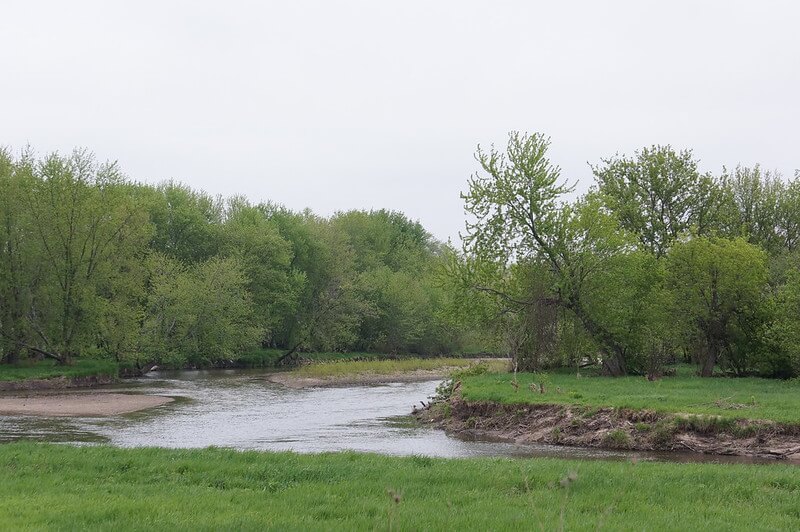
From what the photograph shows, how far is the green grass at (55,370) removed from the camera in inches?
1871

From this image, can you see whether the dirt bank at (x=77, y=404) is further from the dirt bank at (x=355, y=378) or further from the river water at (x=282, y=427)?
the dirt bank at (x=355, y=378)

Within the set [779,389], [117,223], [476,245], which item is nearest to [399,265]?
[117,223]

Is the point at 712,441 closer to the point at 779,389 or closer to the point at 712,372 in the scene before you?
the point at 779,389

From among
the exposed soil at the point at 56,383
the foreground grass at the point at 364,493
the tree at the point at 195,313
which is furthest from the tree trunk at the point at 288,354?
the foreground grass at the point at 364,493

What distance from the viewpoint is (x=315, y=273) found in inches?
3408

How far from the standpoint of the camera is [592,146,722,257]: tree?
4981 centimetres

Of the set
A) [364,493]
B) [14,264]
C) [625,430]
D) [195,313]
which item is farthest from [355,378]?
[364,493]

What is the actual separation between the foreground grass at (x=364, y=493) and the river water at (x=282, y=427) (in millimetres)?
5700

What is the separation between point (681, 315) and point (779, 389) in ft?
30.2

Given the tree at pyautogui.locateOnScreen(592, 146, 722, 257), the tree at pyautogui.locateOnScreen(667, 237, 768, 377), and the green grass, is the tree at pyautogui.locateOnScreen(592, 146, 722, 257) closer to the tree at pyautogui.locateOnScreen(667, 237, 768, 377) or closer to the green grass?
the tree at pyautogui.locateOnScreen(667, 237, 768, 377)

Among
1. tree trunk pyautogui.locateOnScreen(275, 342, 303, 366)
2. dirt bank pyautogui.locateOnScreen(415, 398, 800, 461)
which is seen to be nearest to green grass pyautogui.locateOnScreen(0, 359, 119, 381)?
tree trunk pyautogui.locateOnScreen(275, 342, 303, 366)

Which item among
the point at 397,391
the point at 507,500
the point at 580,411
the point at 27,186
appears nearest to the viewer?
the point at 507,500

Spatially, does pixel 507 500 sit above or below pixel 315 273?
below

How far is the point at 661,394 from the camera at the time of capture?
28000 millimetres
